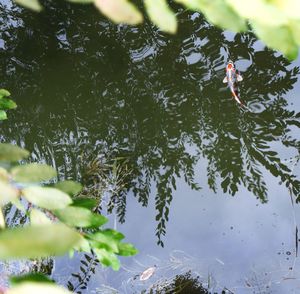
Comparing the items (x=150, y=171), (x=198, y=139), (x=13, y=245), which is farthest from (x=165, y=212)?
(x=13, y=245)

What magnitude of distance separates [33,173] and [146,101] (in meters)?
2.98

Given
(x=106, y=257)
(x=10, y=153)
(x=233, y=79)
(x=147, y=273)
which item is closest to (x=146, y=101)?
(x=233, y=79)

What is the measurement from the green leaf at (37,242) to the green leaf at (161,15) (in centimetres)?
21

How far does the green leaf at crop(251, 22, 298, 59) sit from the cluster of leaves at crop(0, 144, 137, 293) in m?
0.20

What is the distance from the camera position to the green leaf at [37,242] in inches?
8.3

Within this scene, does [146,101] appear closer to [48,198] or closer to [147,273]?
[147,273]

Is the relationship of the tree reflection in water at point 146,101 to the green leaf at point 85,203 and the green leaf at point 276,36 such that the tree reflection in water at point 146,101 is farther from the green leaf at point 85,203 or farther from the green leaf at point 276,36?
the green leaf at point 276,36

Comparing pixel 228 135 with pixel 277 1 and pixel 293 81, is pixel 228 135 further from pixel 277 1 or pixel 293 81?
pixel 277 1

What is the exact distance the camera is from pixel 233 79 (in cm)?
326

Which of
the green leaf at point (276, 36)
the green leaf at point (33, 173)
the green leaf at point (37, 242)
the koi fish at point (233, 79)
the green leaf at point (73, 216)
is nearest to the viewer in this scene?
the green leaf at point (37, 242)

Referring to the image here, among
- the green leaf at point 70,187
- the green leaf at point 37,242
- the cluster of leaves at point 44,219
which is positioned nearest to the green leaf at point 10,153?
the cluster of leaves at point 44,219

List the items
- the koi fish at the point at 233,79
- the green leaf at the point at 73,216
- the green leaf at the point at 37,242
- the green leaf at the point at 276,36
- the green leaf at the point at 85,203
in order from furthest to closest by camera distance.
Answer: the koi fish at the point at 233,79 → the green leaf at the point at 85,203 → the green leaf at the point at 73,216 → the green leaf at the point at 276,36 → the green leaf at the point at 37,242

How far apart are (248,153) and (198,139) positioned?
15.6 inches

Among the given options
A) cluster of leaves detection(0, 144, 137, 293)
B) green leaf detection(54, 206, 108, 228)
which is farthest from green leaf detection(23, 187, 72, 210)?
green leaf detection(54, 206, 108, 228)
